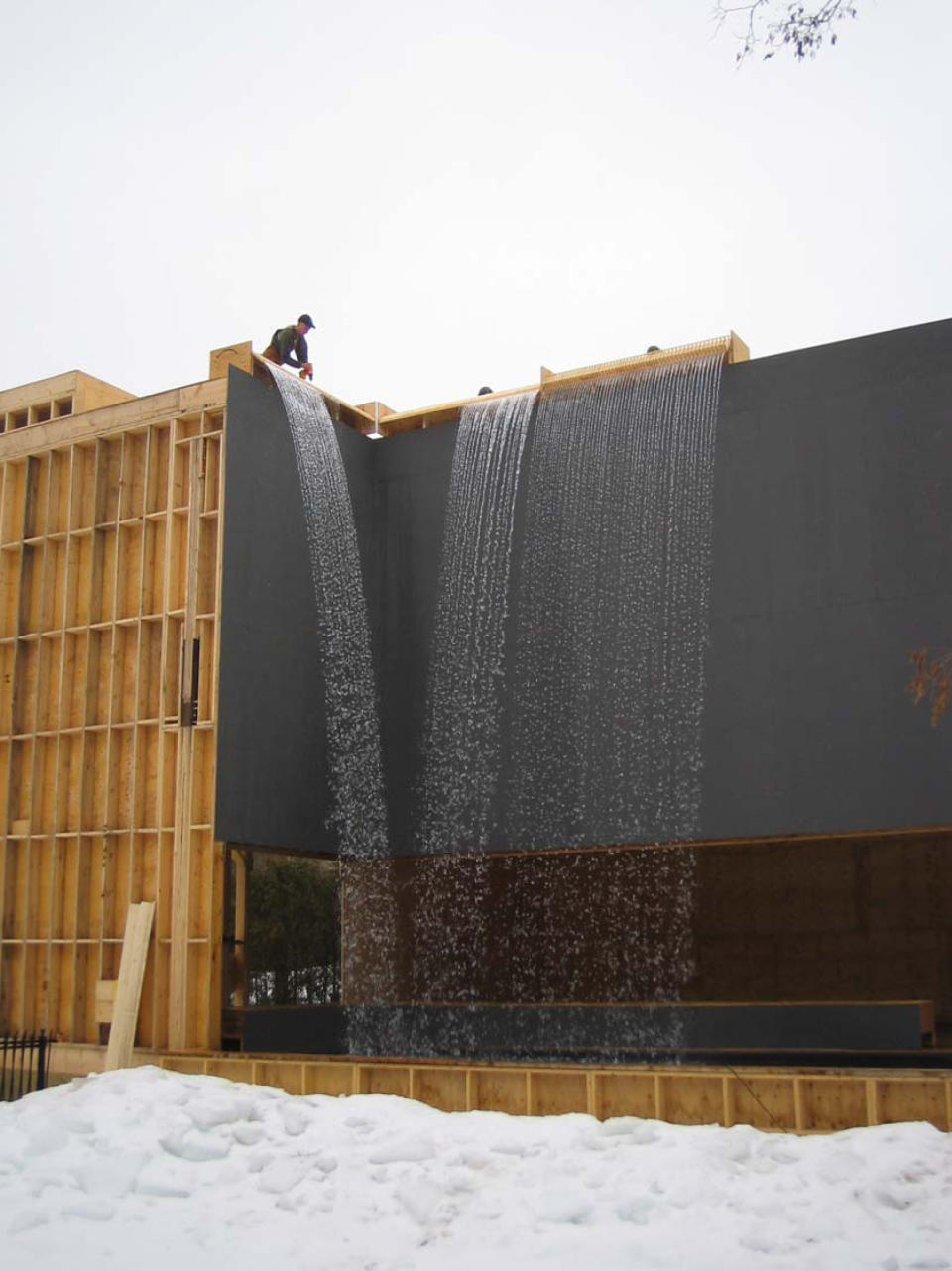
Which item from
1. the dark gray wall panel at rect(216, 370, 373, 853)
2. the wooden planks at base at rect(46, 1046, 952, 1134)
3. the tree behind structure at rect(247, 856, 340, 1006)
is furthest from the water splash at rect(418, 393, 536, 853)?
the tree behind structure at rect(247, 856, 340, 1006)

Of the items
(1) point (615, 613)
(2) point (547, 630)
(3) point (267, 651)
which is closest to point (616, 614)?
(1) point (615, 613)

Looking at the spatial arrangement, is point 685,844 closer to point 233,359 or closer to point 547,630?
point 547,630

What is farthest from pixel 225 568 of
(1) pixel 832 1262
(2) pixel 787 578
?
(1) pixel 832 1262

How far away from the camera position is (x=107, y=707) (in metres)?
16.0

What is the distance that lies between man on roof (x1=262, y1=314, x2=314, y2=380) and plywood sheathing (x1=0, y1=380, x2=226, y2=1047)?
1.84 m

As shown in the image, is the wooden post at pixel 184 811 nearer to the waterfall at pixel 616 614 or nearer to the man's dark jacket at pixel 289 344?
the man's dark jacket at pixel 289 344

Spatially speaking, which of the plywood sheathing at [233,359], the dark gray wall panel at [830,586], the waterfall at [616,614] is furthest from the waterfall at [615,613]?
the plywood sheathing at [233,359]

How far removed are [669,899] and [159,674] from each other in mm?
9249

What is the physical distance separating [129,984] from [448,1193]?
7096 millimetres

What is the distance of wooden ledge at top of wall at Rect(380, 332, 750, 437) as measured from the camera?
16.1m

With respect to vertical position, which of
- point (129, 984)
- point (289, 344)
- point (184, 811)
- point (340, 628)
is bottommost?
point (129, 984)

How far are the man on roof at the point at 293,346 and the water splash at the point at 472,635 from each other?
2264 millimetres

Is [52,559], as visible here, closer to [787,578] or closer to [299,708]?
[299,708]

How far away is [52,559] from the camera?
16984 millimetres
